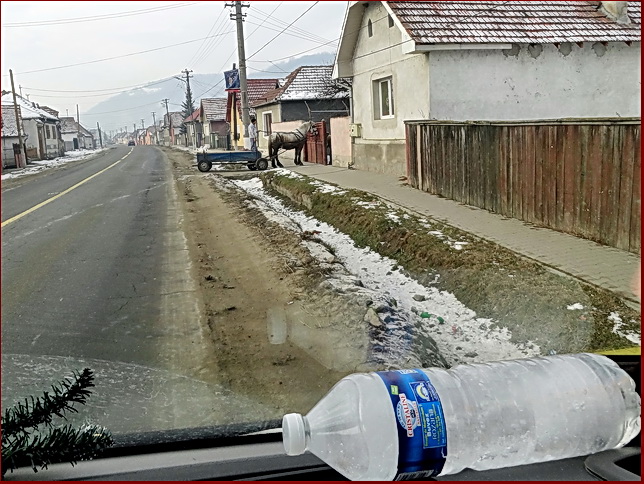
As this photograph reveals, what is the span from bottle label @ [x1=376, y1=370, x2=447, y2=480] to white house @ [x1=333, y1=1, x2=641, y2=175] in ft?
43.9

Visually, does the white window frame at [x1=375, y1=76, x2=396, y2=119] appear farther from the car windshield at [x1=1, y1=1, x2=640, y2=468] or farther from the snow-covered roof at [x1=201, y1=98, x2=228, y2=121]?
the snow-covered roof at [x1=201, y1=98, x2=228, y2=121]

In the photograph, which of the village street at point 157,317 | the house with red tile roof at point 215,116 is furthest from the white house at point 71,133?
the village street at point 157,317

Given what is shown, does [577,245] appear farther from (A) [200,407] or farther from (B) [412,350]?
(A) [200,407]

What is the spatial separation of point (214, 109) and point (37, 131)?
1810cm

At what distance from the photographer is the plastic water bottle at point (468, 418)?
5.51 feet

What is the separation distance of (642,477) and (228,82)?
3841 centimetres

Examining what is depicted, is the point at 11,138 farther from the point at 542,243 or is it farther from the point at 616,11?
the point at 542,243

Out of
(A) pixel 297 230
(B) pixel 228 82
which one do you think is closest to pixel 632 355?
(A) pixel 297 230

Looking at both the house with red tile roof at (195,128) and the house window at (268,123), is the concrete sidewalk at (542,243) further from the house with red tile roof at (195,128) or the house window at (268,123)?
the house with red tile roof at (195,128)

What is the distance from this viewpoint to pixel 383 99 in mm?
18469

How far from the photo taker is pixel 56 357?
480 cm

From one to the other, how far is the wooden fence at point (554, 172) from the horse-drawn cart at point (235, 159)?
1295cm

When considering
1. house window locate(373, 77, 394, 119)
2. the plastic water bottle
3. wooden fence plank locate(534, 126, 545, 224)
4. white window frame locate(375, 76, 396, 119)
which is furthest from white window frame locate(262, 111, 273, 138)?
the plastic water bottle

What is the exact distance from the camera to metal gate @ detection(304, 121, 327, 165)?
24578 mm
